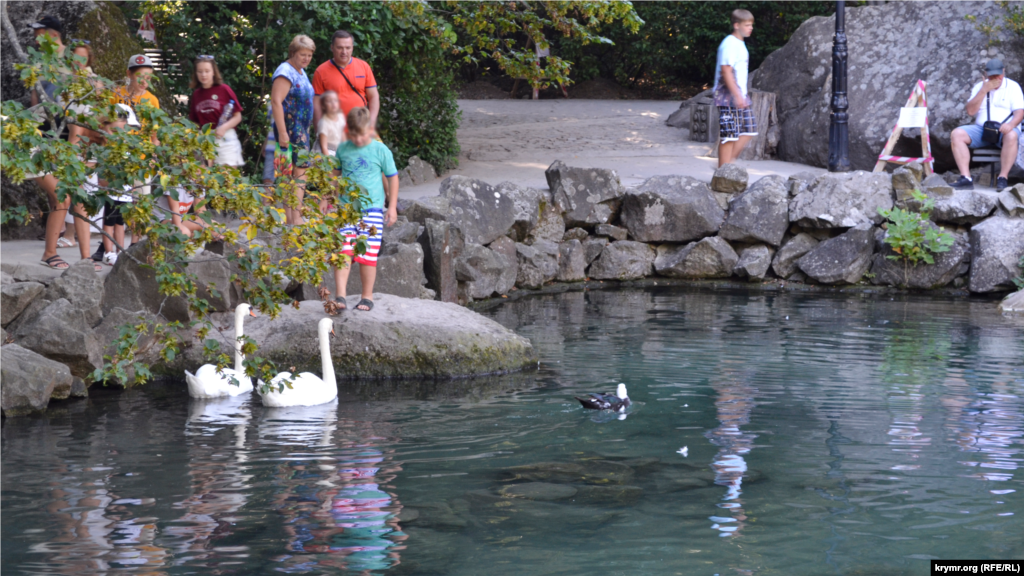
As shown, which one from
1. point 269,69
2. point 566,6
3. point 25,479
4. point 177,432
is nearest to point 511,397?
point 177,432

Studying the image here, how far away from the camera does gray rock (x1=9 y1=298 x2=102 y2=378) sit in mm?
7500

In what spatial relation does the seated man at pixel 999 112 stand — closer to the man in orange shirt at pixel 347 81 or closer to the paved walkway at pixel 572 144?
the paved walkway at pixel 572 144

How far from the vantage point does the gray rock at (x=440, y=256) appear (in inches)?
426

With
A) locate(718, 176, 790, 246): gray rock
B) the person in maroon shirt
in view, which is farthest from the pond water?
locate(718, 176, 790, 246): gray rock

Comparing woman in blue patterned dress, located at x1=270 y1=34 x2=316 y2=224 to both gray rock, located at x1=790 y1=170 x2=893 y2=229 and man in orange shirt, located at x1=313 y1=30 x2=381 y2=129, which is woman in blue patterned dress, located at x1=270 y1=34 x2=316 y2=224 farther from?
gray rock, located at x1=790 y1=170 x2=893 y2=229

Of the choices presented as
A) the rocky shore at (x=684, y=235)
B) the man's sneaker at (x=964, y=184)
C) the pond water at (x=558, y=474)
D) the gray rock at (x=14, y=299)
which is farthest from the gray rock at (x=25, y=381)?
the man's sneaker at (x=964, y=184)

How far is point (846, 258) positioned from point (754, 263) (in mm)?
1111

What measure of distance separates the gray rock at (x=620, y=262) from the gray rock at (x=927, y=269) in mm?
2904

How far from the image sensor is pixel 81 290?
8.09m

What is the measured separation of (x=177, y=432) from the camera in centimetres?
647

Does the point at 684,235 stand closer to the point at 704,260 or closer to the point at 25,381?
the point at 704,260

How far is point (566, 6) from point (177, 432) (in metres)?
7.12

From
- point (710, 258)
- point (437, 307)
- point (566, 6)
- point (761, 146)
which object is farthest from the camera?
point (761, 146)

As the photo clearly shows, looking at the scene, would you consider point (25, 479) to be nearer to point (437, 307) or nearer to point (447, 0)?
point (437, 307)
